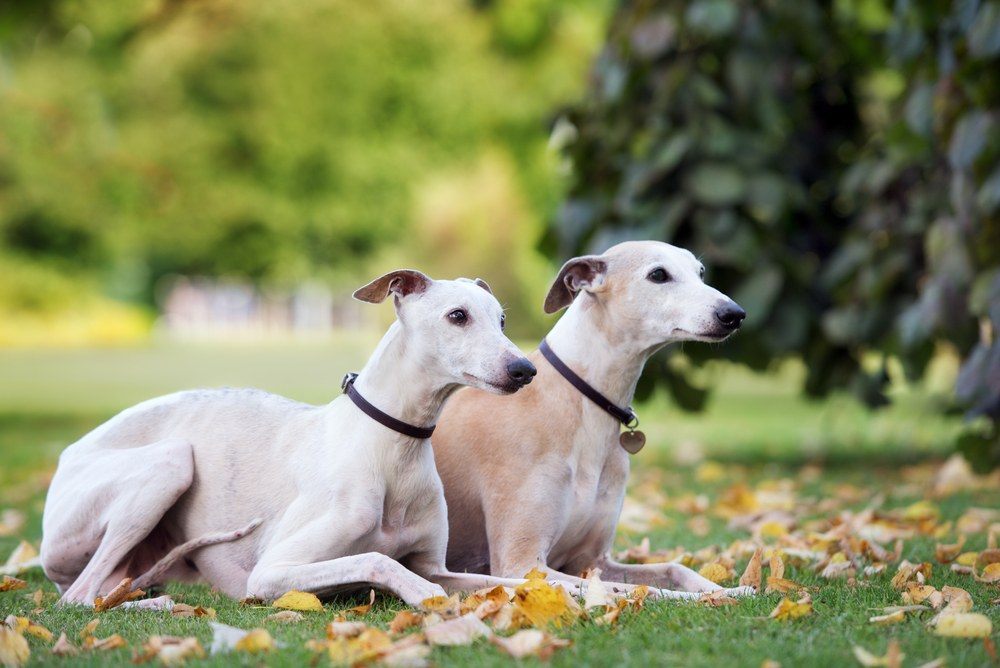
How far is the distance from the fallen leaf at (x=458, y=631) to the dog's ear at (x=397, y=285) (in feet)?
3.98

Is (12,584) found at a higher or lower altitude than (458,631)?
lower

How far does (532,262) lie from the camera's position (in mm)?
27688

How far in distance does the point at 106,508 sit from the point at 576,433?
1.69 metres

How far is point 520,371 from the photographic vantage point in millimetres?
3908

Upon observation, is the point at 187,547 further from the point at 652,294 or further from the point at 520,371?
the point at 652,294

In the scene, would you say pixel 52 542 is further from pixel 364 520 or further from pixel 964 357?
pixel 964 357

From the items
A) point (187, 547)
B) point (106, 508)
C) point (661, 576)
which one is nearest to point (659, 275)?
Answer: point (661, 576)

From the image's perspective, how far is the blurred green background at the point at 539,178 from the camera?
7.88 metres

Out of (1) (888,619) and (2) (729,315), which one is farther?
(2) (729,315)

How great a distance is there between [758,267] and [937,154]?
4.34 feet

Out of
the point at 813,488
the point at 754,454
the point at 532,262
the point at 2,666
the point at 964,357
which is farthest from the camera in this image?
the point at 532,262

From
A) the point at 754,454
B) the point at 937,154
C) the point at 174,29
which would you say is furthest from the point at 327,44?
the point at 937,154

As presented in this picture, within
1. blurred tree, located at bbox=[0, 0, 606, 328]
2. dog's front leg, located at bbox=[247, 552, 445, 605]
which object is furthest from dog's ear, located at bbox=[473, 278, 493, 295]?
blurred tree, located at bbox=[0, 0, 606, 328]

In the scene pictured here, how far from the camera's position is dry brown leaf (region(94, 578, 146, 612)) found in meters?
4.07
